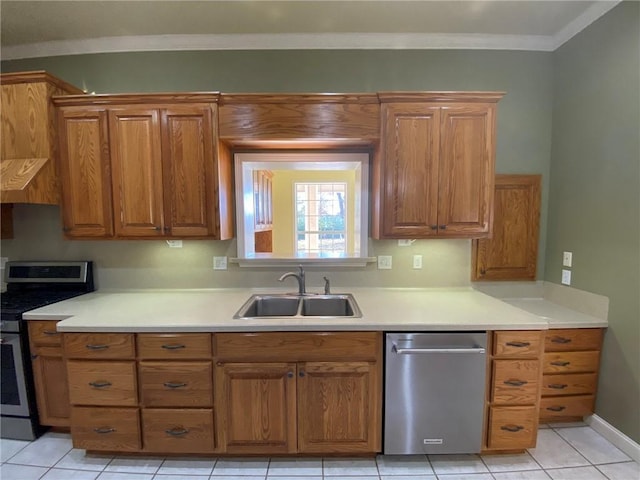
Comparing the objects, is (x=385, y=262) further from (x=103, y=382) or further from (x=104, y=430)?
(x=104, y=430)

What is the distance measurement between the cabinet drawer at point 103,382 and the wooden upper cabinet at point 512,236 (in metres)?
2.60

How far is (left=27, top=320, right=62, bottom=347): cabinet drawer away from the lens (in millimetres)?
1967

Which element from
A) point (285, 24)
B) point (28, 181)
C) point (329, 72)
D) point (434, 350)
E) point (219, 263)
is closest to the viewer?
point (434, 350)

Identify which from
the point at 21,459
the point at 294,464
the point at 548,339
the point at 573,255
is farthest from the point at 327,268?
the point at 21,459

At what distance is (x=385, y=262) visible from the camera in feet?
8.15

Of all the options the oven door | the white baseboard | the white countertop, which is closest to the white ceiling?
the white countertop

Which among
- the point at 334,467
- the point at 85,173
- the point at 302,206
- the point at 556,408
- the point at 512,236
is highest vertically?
the point at 85,173

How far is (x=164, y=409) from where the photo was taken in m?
1.79

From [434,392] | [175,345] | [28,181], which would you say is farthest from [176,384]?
[28,181]

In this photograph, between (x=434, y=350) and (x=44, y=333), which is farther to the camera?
(x=44, y=333)

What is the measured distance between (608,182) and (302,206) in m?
4.09

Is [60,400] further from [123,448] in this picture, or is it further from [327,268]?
[327,268]

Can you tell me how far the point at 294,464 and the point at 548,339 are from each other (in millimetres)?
1917

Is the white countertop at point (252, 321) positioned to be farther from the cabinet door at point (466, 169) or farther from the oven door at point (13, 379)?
the cabinet door at point (466, 169)
